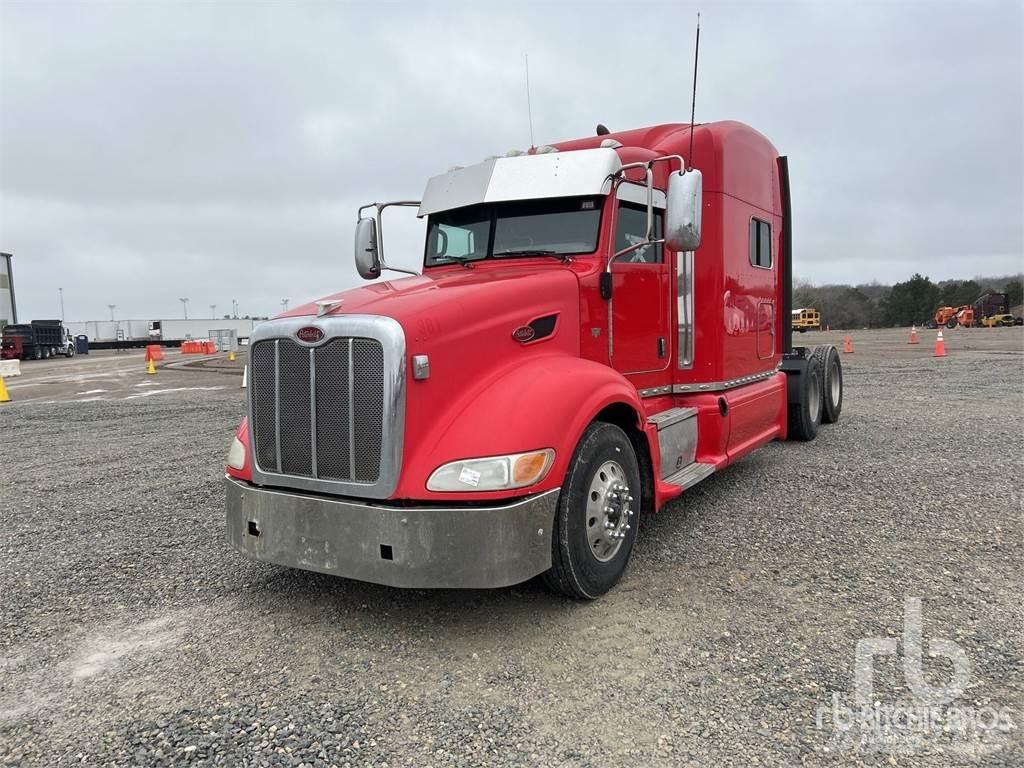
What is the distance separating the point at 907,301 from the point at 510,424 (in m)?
92.4

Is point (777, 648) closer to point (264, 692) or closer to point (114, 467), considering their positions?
point (264, 692)

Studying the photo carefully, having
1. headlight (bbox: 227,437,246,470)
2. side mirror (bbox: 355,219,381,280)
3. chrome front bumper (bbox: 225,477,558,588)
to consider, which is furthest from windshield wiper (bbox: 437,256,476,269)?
chrome front bumper (bbox: 225,477,558,588)

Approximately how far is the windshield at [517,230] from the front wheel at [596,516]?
1.41 metres

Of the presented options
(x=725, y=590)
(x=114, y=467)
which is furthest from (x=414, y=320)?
(x=114, y=467)

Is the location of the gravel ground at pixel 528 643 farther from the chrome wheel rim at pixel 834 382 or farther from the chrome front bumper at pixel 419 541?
A: the chrome wheel rim at pixel 834 382

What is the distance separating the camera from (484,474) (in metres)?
3.17

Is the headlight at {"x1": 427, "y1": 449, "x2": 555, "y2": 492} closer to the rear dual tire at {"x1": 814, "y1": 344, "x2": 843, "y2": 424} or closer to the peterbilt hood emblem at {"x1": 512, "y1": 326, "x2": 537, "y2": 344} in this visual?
the peterbilt hood emblem at {"x1": 512, "y1": 326, "x2": 537, "y2": 344}

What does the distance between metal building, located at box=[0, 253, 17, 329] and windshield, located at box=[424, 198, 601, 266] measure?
60.2 meters

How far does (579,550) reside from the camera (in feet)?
11.6

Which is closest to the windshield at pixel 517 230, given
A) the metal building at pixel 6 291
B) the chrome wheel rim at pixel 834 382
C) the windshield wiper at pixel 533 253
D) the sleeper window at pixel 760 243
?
the windshield wiper at pixel 533 253

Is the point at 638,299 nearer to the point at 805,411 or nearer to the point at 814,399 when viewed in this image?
the point at 805,411

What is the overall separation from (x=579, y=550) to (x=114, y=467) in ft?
20.8

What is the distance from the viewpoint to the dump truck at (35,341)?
38.3 m

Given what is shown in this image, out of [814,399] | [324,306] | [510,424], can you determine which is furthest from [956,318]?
[324,306]
